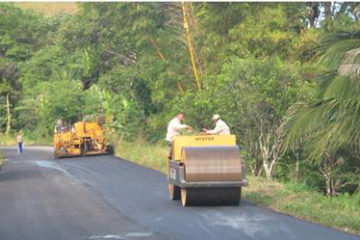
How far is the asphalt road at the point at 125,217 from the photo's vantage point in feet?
35.8

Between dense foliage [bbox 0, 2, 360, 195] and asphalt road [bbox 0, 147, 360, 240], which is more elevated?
dense foliage [bbox 0, 2, 360, 195]

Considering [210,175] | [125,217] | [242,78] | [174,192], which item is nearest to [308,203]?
[210,175]

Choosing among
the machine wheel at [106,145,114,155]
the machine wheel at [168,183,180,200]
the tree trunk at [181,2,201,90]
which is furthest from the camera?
the machine wheel at [106,145,114,155]

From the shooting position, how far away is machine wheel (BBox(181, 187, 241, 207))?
14.4m

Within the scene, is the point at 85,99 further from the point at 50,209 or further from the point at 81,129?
the point at 50,209

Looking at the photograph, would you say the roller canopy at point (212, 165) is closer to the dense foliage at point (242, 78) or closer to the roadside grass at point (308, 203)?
the roadside grass at point (308, 203)

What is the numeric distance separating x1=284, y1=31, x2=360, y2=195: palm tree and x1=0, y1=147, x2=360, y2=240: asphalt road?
1725 mm

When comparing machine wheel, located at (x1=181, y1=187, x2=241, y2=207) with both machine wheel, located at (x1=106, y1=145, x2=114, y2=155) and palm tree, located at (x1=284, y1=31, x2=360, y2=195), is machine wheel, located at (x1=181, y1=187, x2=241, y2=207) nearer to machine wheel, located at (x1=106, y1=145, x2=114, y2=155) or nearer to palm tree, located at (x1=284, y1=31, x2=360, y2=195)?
palm tree, located at (x1=284, y1=31, x2=360, y2=195)

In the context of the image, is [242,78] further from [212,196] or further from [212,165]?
[212,196]

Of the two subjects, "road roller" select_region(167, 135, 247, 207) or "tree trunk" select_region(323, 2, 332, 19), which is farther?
"tree trunk" select_region(323, 2, 332, 19)

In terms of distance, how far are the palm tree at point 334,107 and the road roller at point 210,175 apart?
1.29 meters

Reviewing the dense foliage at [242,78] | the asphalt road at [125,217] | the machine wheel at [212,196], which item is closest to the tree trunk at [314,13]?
the dense foliage at [242,78]

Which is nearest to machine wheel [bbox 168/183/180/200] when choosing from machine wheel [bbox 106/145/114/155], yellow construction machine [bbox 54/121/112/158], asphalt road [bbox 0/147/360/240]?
asphalt road [bbox 0/147/360/240]

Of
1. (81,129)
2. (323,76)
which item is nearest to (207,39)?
(81,129)
